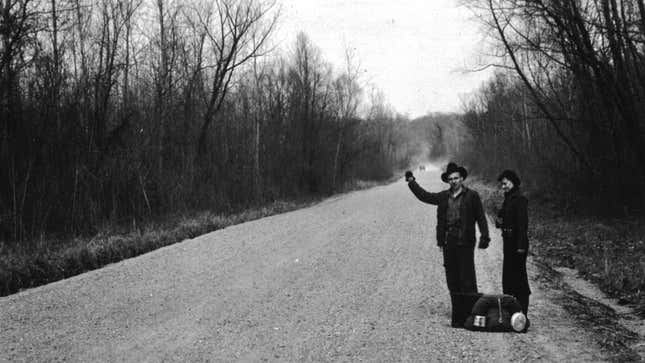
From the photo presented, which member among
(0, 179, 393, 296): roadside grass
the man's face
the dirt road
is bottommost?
the dirt road

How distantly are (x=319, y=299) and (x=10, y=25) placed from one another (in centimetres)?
998

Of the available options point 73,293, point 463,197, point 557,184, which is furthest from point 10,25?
point 557,184

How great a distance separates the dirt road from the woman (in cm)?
47

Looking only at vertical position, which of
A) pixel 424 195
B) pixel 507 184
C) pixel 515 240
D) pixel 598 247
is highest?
pixel 507 184

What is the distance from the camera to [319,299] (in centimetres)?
779

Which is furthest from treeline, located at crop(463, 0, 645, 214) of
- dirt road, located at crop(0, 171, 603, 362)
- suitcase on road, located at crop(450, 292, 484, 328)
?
suitcase on road, located at crop(450, 292, 484, 328)

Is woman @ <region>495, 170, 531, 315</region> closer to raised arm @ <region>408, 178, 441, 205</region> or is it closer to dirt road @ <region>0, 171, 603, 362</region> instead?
dirt road @ <region>0, 171, 603, 362</region>

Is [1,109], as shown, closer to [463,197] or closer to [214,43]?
[463,197]

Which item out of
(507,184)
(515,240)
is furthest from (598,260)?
(507,184)

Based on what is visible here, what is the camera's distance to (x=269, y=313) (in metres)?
7.01

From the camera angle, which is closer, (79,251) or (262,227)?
(79,251)

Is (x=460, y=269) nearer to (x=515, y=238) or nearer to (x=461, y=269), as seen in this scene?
(x=461, y=269)

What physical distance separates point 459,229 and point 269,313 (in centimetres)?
262

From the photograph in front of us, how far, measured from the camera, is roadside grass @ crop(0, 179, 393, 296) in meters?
9.22
